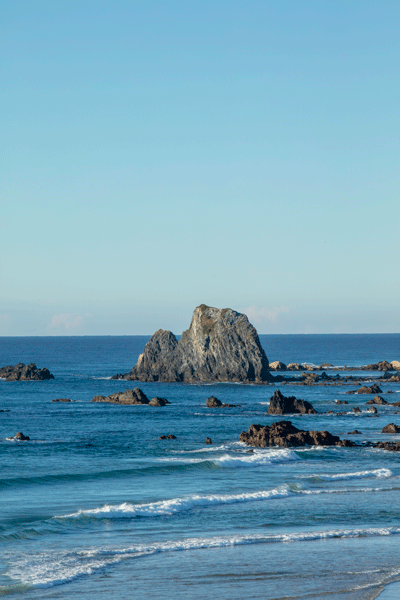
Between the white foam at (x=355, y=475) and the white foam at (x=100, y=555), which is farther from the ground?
the white foam at (x=100, y=555)

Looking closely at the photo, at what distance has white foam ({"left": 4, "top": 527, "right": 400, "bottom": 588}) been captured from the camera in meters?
22.0

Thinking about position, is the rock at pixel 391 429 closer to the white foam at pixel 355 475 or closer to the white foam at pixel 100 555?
the white foam at pixel 355 475

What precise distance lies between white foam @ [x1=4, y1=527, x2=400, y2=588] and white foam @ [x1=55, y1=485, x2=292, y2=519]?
5.02 meters

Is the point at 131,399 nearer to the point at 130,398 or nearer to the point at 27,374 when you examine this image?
the point at 130,398

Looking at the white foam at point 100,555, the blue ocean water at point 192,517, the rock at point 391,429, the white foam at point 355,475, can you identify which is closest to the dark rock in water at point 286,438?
the blue ocean water at point 192,517

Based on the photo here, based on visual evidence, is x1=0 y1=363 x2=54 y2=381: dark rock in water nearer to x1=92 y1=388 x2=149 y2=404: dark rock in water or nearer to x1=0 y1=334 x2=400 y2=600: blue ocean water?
x1=92 y1=388 x2=149 y2=404: dark rock in water

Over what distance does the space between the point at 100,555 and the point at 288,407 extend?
54.3m

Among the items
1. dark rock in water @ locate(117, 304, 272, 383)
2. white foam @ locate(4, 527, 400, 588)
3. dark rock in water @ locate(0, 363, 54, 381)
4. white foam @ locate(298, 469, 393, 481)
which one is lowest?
white foam @ locate(298, 469, 393, 481)

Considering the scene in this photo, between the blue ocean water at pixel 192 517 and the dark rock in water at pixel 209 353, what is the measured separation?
59.2 meters

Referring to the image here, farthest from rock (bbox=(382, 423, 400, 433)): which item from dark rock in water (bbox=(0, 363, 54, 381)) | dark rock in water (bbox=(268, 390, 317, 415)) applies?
dark rock in water (bbox=(0, 363, 54, 381))

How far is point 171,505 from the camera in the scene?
32094 millimetres

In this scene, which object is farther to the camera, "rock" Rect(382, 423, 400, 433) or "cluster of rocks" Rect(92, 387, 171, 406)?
"cluster of rocks" Rect(92, 387, 171, 406)

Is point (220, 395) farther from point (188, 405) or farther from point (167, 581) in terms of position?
point (167, 581)

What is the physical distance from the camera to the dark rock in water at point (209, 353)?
123250 millimetres
